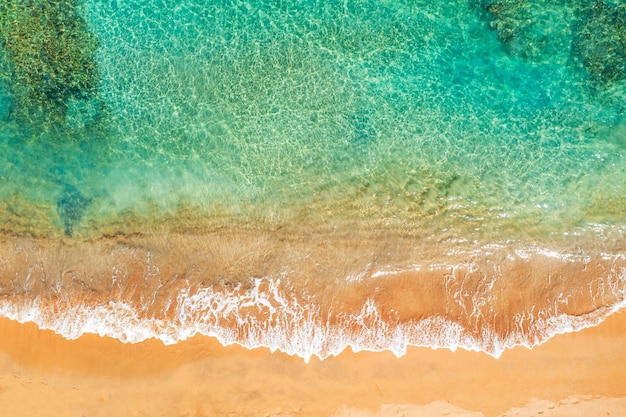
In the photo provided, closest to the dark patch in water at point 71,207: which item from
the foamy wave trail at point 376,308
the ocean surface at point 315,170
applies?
the ocean surface at point 315,170

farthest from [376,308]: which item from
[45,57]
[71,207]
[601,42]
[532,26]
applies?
[45,57]

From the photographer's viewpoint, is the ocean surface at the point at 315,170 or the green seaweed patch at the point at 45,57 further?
the green seaweed patch at the point at 45,57

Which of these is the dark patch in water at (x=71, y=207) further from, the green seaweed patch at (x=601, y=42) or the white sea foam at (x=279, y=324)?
the green seaweed patch at (x=601, y=42)

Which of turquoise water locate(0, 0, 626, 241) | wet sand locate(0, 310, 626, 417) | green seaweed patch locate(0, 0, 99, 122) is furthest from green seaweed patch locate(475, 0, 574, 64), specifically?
green seaweed patch locate(0, 0, 99, 122)

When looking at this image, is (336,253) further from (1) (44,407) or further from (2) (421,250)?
(1) (44,407)

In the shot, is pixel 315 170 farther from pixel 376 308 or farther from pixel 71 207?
pixel 71 207

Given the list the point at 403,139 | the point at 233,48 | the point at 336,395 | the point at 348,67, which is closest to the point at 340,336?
the point at 336,395

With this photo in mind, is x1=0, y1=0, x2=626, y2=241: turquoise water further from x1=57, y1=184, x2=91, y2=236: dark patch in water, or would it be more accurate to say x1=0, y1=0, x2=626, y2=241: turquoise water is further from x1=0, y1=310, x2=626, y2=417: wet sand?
x1=0, y1=310, x2=626, y2=417: wet sand
